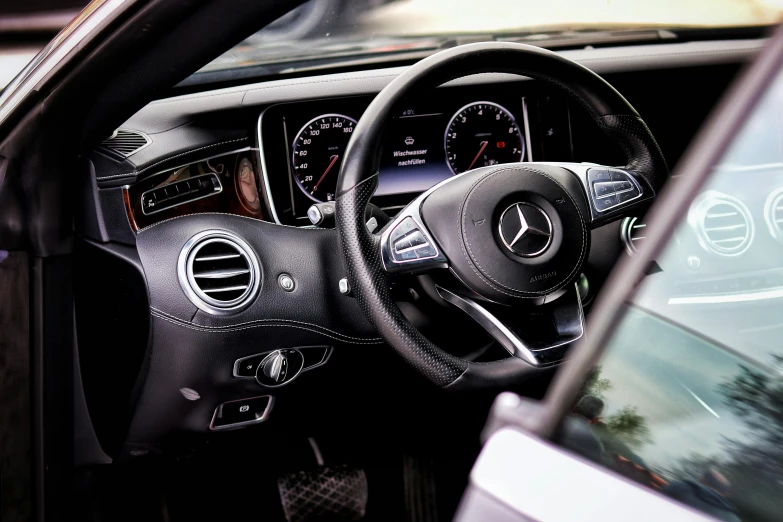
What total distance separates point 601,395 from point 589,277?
2.99 feet

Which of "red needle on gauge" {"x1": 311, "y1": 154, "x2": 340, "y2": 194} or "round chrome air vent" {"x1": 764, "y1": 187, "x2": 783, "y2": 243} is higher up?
"round chrome air vent" {"x1": 764, "y1": 187, "x2": 783, "y2": 243}

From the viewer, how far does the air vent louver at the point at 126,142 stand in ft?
5.81

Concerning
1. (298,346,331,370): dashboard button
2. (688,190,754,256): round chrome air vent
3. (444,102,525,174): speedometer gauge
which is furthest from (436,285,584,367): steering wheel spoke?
(444,102,525,174): speedometer gauge

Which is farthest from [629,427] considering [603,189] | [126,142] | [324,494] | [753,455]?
[324,494]

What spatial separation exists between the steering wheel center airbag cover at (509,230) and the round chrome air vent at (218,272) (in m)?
0.42

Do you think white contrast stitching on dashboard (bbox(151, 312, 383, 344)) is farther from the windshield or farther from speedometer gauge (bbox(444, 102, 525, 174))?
the windshield

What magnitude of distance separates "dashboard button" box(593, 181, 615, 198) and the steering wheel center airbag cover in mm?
70

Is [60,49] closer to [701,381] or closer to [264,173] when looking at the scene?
[264,173]

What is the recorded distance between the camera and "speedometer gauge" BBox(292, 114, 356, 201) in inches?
87.7

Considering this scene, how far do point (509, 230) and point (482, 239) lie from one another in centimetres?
6

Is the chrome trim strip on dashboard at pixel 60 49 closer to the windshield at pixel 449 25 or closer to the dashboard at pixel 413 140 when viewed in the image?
the dashboard at pixel 413 140

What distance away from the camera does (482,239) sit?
59.4 inches

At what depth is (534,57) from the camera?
159cm

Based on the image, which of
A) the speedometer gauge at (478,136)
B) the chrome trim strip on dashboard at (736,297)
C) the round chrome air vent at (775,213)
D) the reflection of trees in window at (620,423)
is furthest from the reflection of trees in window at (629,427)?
the speedometer gauge at (478,136)
